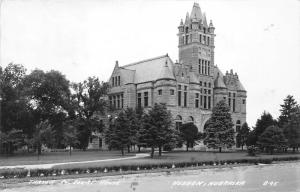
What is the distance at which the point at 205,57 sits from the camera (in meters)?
76.4

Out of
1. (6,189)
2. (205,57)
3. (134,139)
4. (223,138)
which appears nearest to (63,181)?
(6,189)

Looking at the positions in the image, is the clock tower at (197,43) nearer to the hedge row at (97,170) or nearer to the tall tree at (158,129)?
the tall tree at (158,129)

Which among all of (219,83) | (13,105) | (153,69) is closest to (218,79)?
(219,83)

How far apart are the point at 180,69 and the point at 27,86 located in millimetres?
24571

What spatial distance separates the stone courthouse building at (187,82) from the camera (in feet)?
229

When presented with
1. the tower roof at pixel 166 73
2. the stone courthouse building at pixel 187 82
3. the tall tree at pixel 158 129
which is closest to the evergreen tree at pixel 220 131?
the tall tree at pixel 158 129

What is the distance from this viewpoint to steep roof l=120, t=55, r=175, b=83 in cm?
6888

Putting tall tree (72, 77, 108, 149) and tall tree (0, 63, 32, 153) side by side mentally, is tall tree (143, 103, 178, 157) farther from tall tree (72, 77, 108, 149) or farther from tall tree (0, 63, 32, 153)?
tall tree (72, 77, 108, 149)

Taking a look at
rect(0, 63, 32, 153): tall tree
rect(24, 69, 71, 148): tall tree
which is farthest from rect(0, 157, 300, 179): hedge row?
rect(24, 69, 71, 148): tall tree

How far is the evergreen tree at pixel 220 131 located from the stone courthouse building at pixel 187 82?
12.1 m

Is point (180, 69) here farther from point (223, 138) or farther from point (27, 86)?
point (27, 86)

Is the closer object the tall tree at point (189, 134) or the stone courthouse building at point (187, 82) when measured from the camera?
the tall tree at point (189, 134)

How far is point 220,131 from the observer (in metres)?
56.5

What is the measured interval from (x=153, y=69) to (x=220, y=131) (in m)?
22.1
